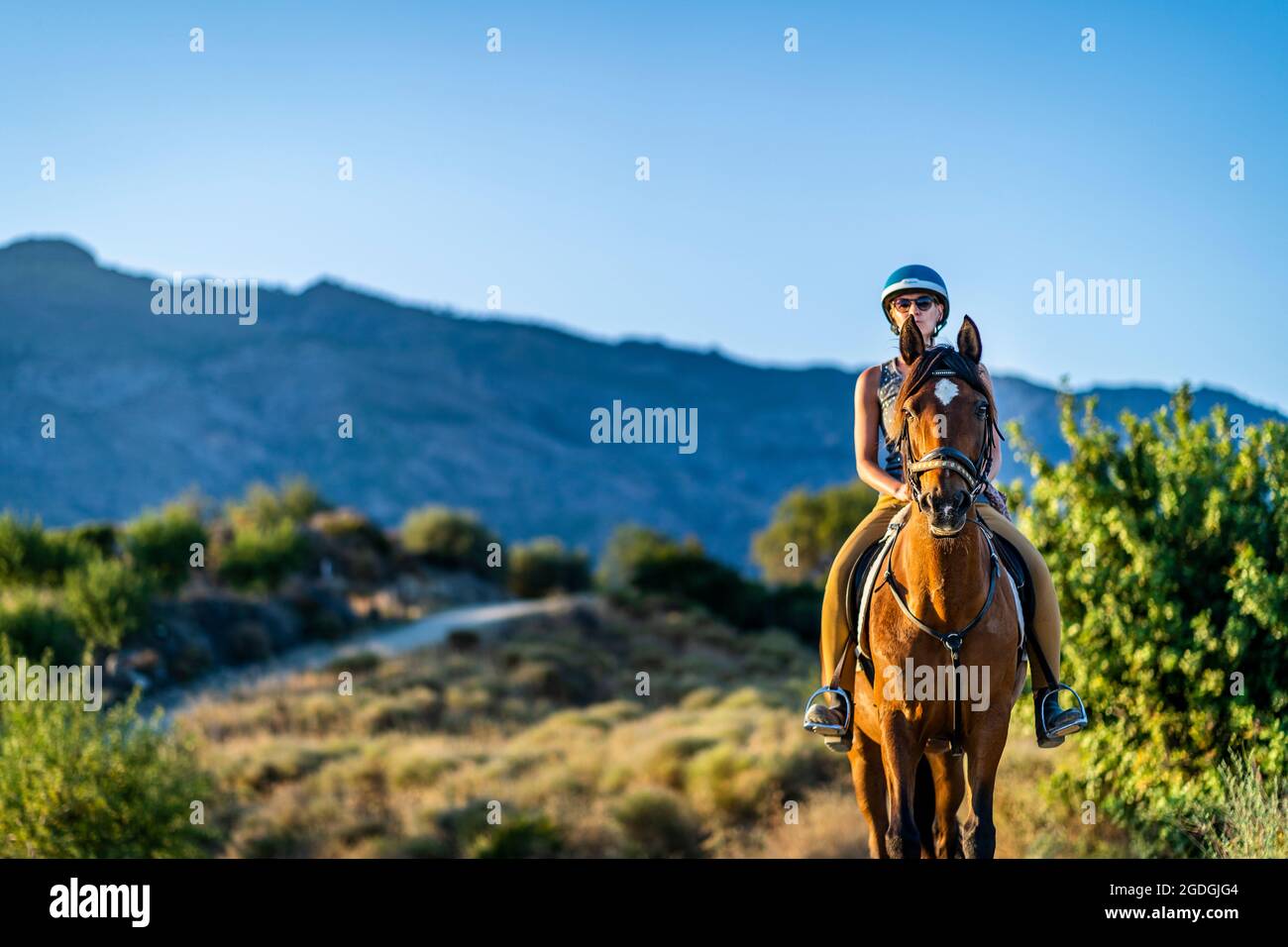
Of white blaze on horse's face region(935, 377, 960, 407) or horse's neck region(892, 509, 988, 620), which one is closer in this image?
white blaze on horse's face region(935, 377, 960, 407)

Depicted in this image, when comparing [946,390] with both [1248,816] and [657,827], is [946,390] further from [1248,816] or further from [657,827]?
[657,827]

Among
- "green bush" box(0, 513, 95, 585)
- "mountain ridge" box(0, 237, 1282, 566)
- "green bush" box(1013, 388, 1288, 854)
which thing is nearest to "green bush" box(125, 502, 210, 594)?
"green bush" box(0, 513, 95, 585)

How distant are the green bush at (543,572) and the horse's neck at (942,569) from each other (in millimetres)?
43864

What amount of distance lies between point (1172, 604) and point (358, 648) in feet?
88.1

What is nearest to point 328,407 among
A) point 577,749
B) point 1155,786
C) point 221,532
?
point 221,532

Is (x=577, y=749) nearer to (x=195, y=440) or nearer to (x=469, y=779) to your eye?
(x=469, y=779)

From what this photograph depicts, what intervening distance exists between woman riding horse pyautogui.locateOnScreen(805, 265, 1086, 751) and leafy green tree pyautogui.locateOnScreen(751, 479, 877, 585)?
54795mm

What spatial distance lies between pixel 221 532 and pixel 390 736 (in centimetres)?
2007

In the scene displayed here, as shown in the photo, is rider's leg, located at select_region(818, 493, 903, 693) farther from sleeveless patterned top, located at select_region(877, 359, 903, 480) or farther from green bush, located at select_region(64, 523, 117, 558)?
green bush, located at select_region(64, 523, 117, 558)

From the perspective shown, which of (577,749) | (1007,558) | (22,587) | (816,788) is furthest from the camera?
(22,587)

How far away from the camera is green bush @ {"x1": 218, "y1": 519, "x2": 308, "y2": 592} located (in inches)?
1437

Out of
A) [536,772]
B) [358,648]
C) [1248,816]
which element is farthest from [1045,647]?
[358,648]

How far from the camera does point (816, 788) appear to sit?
17938 mm
